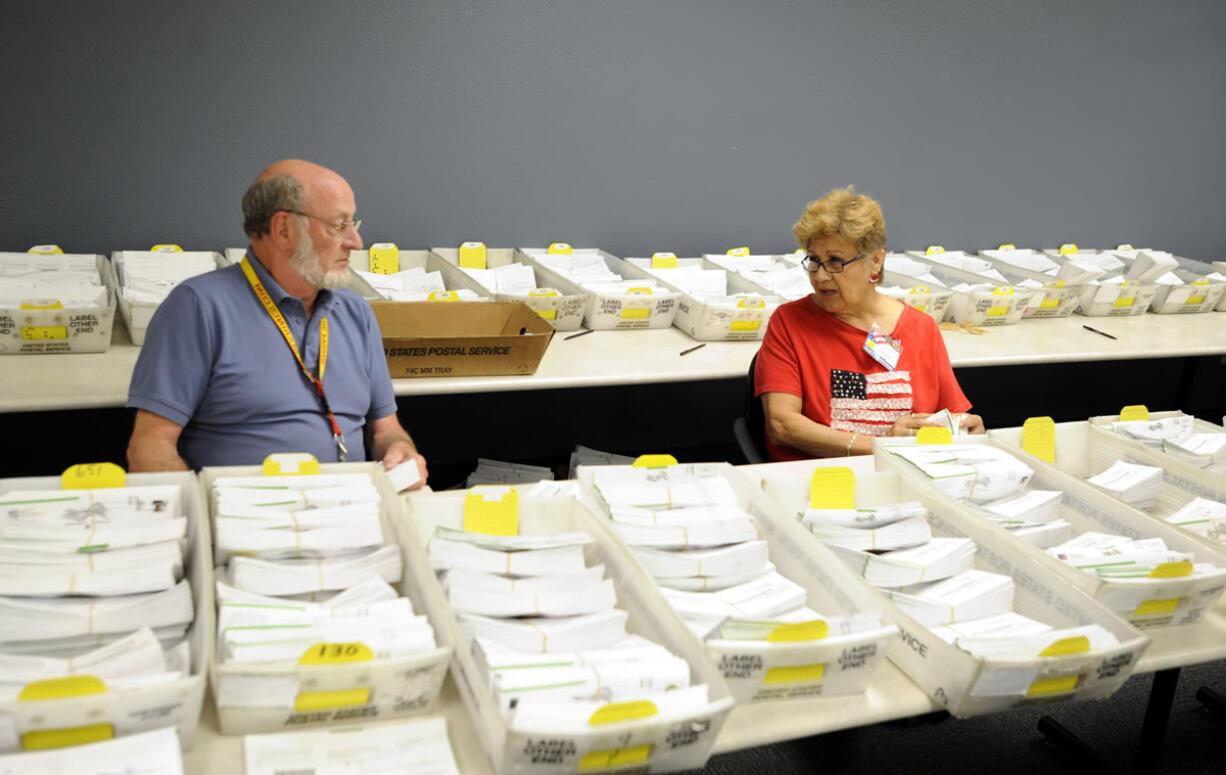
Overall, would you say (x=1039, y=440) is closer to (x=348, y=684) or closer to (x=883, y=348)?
(x=883, y=348)

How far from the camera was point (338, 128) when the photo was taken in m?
3.59

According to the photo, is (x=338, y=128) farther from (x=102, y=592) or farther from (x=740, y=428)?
(x=102, y=592)

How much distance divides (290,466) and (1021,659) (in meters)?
1.25

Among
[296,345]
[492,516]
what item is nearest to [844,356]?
[492,516]

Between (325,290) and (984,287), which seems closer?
(325,290)

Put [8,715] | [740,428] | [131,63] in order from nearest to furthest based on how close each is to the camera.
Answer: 1. [8,715]
2. [740,428]
3. [131,63]

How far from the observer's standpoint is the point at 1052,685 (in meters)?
1.51

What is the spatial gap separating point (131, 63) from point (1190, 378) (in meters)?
4.10

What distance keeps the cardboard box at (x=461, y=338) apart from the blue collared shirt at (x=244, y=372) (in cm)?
34

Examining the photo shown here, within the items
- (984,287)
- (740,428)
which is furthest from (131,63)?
(984,287)

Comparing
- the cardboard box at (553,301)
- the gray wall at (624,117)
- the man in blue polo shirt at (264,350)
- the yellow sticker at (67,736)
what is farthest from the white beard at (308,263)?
the gray wall at (624,117)

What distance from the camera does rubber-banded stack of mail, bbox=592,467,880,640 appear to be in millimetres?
1507

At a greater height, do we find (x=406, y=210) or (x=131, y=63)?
(x=131, y=63)

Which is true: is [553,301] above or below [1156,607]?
above
